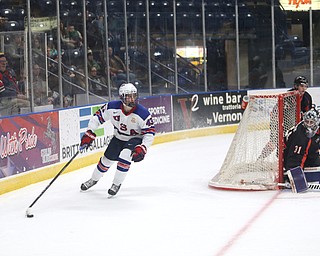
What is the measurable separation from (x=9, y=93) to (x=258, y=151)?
3119 mm

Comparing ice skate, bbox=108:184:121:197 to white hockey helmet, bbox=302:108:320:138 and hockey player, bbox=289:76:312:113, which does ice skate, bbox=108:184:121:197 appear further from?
hockey player, bbox=289:76:312:113

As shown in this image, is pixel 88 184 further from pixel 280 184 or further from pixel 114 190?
pixel 280 184

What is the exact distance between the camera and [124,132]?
7285 mm

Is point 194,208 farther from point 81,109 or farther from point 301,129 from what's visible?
point 81,109

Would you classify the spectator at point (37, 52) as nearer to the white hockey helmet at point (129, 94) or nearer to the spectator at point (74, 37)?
Answer: the spectator at point (74, 37)

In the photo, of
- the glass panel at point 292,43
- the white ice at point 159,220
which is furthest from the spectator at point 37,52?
the glass panel at point 292,43

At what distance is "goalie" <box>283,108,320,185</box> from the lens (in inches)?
280

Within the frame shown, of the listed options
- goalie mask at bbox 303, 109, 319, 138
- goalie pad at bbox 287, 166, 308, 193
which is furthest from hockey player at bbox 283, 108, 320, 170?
goalie pad at bbox 287, 166, 308, 193

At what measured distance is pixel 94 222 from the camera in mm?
6105

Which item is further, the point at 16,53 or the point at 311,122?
the point at 16,53

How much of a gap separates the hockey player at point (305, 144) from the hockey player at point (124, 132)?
1.30 m

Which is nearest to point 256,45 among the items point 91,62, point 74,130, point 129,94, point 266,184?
point 91,62

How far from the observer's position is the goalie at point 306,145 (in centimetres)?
710

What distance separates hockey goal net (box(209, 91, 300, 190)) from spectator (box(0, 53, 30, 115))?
262 cm
